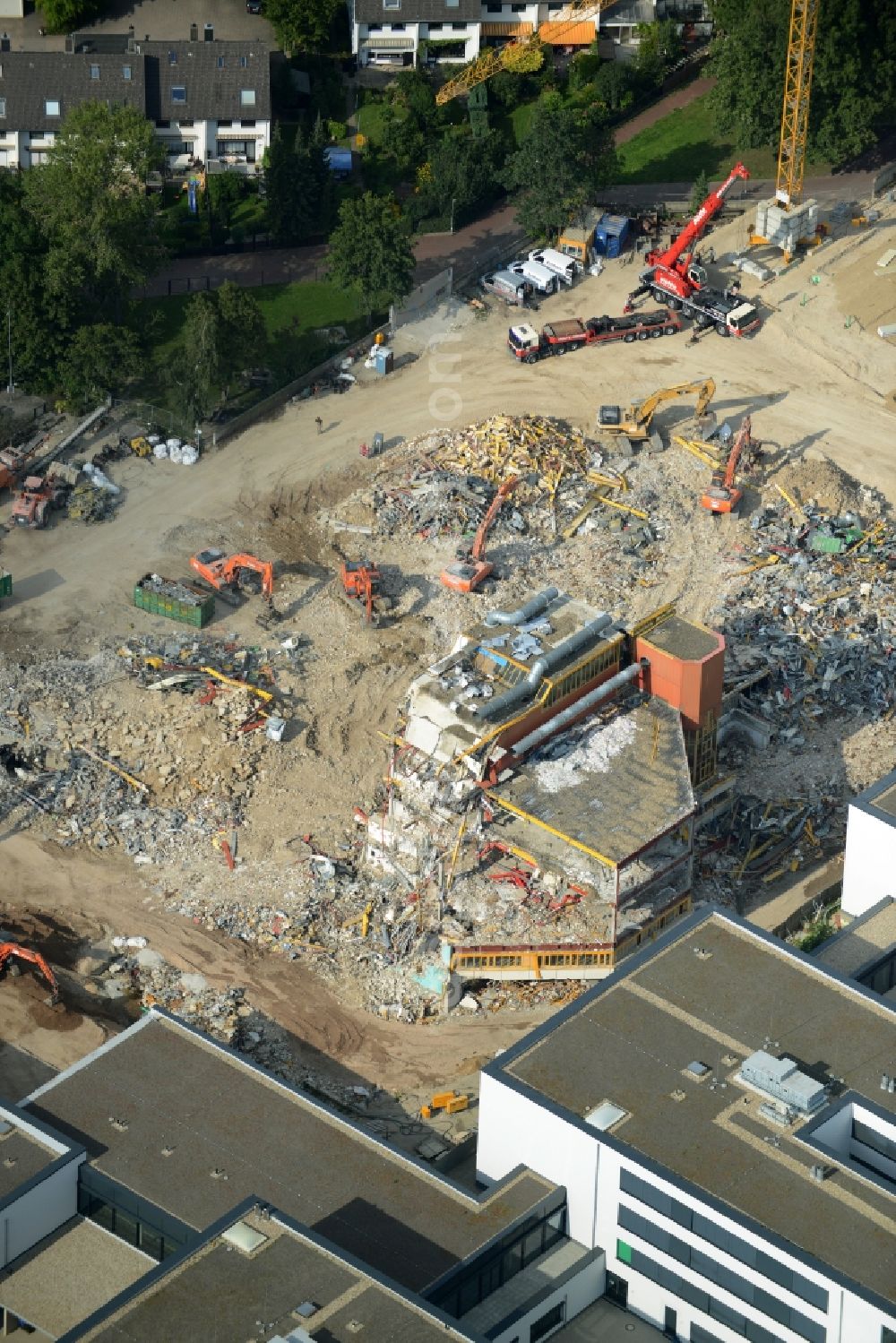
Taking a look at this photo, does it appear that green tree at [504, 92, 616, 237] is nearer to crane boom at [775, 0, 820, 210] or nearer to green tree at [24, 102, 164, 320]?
crane boom at [775, 0, 820, 210]

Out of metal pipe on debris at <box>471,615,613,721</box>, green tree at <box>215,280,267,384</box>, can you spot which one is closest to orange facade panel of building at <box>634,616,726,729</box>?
metal pipe on debris at <box>471,615,613,721</box>

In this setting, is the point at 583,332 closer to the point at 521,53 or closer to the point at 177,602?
the point at 521,53

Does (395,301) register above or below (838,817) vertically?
above

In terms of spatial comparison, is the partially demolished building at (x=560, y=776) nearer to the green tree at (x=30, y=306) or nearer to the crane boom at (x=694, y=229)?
the green tree at (x=30, y=306)

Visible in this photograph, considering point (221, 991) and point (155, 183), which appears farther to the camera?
point (155, 183)

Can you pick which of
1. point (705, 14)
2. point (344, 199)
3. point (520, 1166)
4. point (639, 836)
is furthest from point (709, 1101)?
point (705, 14)

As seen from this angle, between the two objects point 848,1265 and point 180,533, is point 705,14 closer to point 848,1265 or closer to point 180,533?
point 180,533

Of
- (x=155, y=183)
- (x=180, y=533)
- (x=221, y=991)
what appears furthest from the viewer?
(x=155, y=183)

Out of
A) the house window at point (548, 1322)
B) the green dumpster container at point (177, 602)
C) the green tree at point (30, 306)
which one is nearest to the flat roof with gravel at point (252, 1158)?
the house window at point (548, 1322)
